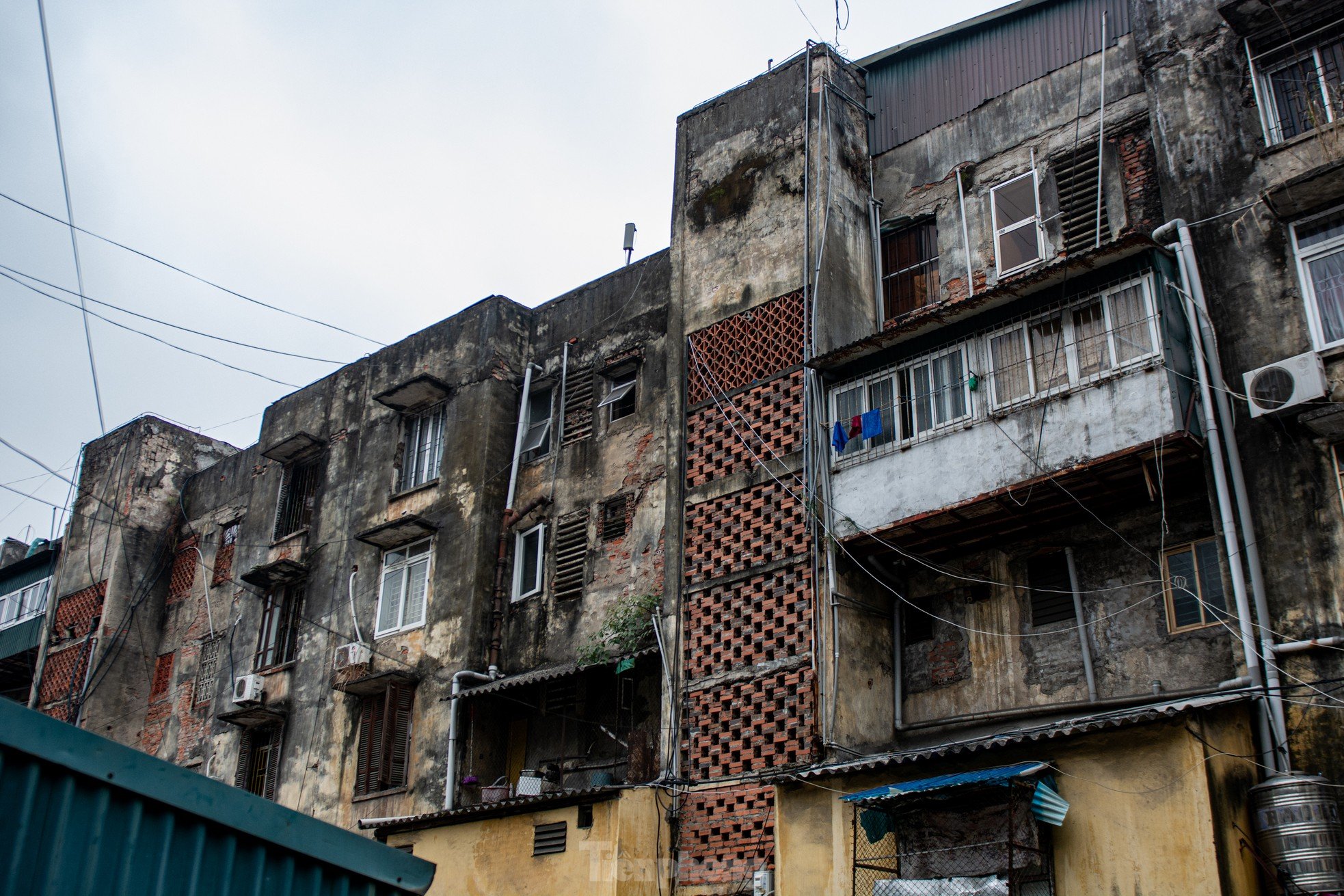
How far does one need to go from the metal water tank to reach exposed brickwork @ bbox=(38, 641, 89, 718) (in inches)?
881

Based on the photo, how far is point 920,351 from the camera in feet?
46.1

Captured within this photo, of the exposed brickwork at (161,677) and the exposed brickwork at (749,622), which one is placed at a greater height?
the exposed brickwork at (161,677)

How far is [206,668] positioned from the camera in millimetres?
24094

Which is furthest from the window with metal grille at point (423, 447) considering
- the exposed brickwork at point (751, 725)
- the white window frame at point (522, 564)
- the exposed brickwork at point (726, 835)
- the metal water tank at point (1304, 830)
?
the metal water tank at point (1304, 830)

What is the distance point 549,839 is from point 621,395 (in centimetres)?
677

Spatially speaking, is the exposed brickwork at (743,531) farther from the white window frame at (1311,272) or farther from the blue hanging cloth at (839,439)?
the white window frame at (1311,272)

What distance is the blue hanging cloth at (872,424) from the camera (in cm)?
1415

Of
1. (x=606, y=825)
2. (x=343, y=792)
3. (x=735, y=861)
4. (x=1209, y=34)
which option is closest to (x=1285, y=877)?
(x=735, y=861)

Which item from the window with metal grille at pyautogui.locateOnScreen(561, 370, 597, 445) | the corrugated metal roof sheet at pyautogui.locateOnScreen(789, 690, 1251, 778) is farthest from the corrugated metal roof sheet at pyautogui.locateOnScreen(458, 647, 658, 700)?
the window with metal grille at pyautogui.locateOnScreen(561, 370, 597, 445)

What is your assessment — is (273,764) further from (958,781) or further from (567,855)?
(958,781)

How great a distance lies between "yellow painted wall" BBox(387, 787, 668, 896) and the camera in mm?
14078

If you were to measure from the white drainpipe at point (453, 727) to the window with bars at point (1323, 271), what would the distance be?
11.7 m

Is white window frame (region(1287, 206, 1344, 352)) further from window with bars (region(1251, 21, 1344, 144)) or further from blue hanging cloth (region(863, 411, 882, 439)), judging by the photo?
blue hanging cloth (region(863, 411, 882, 439))

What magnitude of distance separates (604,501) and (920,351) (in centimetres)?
598
